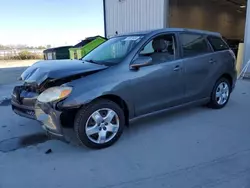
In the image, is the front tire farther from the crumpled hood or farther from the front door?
the crumpled hood

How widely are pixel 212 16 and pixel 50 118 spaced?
675 inches

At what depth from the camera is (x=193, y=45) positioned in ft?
14.0

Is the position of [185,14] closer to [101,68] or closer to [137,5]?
[137,5]

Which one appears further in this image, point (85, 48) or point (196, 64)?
point (85, 48)

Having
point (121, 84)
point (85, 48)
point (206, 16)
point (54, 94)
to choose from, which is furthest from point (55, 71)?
point (206, 16)

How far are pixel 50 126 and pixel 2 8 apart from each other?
26.0 m

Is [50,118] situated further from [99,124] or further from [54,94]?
[99,124]

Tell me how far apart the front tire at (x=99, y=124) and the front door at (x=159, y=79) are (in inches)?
14.8

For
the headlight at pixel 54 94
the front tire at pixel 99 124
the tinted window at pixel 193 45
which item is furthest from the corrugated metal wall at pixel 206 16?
the headlight at pixel 54 94

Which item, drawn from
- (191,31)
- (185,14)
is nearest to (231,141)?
(191,31)

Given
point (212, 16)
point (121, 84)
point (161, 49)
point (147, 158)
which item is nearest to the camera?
point (147, 158)

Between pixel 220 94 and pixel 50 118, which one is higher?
pixel 50 118

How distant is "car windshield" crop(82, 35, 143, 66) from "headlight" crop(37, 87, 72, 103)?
2.65 feet

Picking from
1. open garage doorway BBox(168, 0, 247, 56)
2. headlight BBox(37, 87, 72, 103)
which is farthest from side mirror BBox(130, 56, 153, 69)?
open garage doorway BBox(168, 0, 247, 56)
